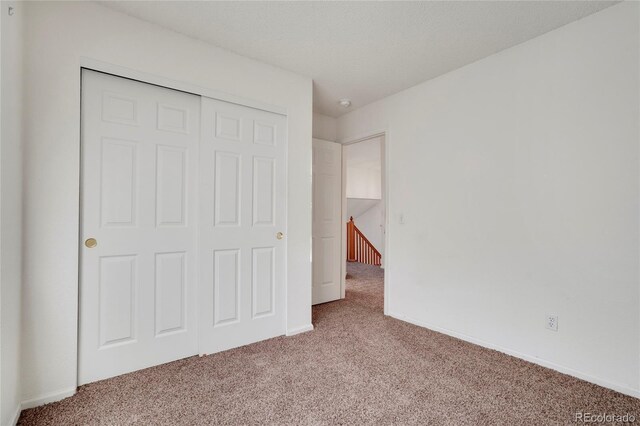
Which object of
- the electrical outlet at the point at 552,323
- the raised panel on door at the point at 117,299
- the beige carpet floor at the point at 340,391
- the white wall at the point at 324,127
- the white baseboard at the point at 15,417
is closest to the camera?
the white baseboard at the point at 15,417

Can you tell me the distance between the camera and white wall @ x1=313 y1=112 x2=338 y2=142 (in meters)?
4.03

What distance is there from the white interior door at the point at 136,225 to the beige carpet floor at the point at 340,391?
0.21 meters

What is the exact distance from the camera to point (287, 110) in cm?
282

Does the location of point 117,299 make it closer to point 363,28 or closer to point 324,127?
point 363,28

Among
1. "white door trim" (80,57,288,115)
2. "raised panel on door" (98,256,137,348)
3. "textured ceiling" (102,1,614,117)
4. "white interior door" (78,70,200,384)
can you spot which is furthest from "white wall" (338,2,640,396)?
"raised panel on door" (98,256,137,348)

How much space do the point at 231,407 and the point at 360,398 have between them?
75 cm

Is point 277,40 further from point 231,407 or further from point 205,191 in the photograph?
point 231,407

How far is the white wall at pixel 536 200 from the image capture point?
1.93 m

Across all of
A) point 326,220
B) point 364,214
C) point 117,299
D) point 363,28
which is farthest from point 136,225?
point 364,214

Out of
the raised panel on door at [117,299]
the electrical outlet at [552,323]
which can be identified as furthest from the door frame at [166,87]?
the electrical outlet at [552,323]

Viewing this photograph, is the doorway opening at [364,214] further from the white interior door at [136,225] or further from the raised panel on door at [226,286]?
the white interior door at [136,225]

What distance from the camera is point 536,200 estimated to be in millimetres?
2299

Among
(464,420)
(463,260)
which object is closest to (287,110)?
(463,260)

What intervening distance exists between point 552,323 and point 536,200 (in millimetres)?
895
